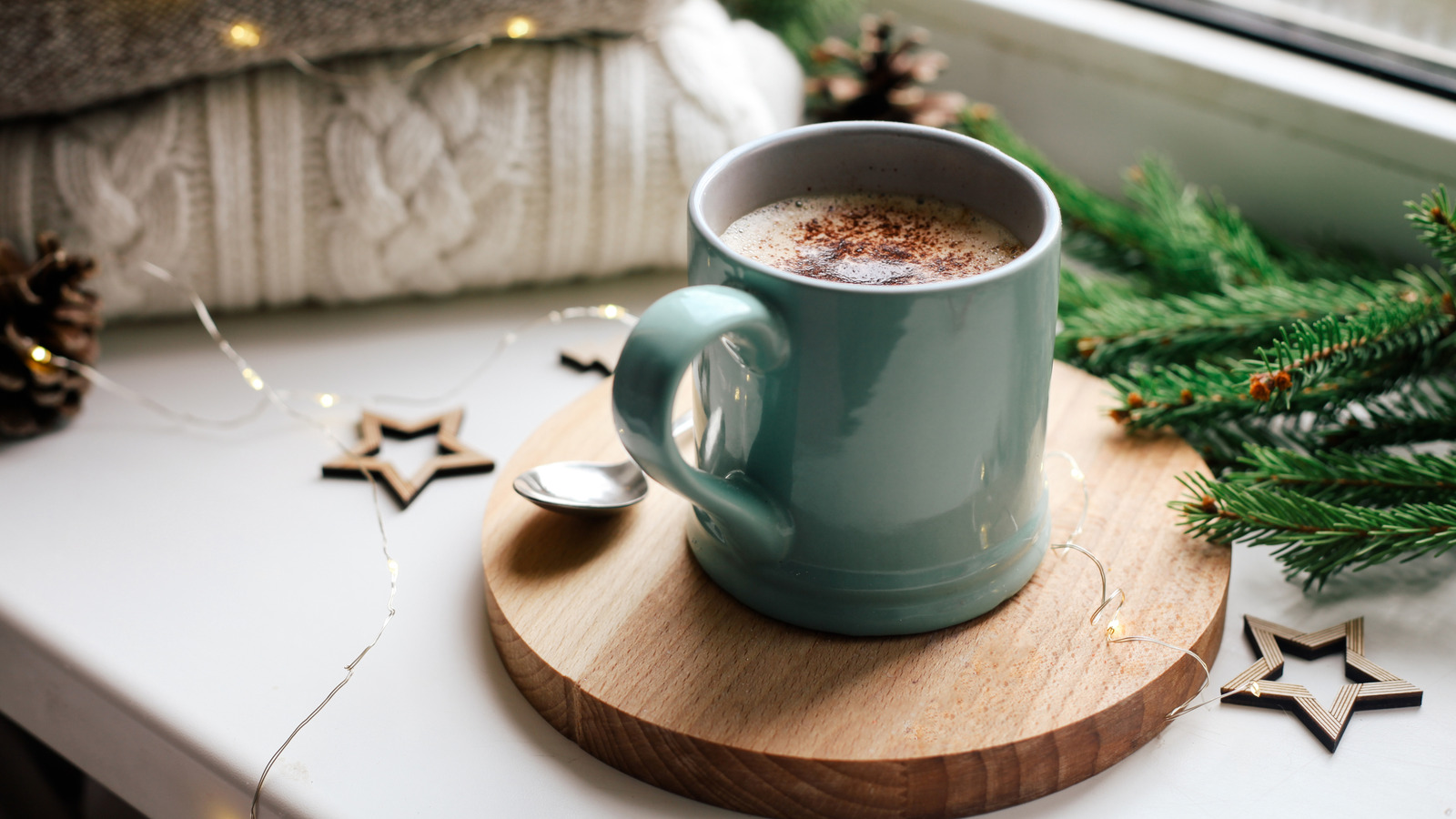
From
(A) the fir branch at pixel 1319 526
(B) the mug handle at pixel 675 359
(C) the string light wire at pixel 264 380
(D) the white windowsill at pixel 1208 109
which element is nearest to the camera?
(B) the mug handle at pixel 675 359

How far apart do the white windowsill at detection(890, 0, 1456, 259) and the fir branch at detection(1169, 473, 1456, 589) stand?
0.31 meters

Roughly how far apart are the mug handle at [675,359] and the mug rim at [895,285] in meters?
0.02

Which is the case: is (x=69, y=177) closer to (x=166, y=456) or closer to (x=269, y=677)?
(x=166, y=456)

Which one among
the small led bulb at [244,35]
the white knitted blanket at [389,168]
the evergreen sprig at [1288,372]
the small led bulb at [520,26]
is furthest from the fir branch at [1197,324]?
the small led bulb at [244,35]

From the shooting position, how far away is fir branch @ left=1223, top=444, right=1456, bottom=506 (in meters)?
0.55

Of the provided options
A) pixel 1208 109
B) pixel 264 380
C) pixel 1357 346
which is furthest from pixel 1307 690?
pixel 264 380

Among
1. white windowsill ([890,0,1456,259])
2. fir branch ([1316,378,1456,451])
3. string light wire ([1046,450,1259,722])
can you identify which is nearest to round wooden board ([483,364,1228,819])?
string light wire ([1046,450,1259,722])

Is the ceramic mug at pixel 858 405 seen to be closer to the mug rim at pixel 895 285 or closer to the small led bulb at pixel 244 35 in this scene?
the mug rim at pixel 895 285

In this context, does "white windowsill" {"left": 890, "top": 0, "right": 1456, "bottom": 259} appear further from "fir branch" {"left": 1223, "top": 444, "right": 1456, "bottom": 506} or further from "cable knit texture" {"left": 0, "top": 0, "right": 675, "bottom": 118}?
"cable knit texture" {"left": 0, "top": 0, "right": 675, "bottom": 118}

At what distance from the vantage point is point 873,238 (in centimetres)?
53

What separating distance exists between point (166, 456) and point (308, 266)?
0.16 meters

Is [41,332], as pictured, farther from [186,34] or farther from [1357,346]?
[1357,346]

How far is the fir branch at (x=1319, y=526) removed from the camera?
52cm

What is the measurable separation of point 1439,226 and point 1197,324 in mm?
137
